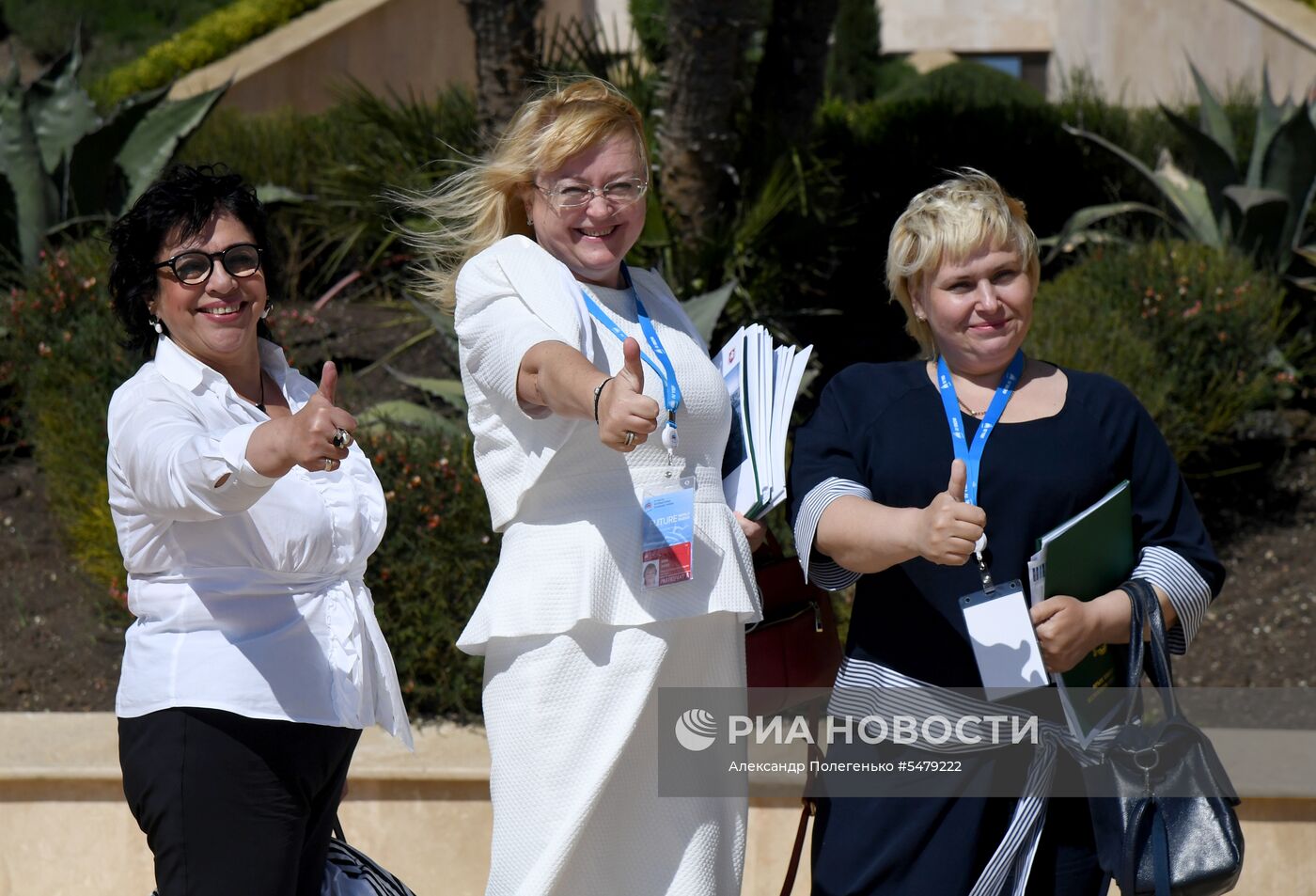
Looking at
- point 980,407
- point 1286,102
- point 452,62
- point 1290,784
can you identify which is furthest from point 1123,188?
point 452,62

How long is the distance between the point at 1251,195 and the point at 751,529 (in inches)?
172

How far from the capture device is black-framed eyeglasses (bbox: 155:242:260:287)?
2.47m

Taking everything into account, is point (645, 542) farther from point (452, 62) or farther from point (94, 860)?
point (452, 62)

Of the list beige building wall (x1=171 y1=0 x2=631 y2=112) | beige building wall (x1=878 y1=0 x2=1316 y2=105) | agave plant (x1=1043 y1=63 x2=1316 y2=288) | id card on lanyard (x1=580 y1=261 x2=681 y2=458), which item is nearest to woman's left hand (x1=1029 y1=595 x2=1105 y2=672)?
id card on lanyard (x1=580 y1=261 x2=681 y2=458)

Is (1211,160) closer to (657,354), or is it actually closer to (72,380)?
(657,354)

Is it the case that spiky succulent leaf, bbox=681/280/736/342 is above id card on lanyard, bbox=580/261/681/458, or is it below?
below

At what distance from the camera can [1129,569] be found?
246 centimetres

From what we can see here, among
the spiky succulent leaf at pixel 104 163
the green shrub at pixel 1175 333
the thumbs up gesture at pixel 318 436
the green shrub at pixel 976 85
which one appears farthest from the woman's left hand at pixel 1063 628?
the green shrub at pixel 976 85

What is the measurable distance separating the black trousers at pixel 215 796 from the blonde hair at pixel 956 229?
134 centimetres

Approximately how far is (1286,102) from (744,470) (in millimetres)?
5256

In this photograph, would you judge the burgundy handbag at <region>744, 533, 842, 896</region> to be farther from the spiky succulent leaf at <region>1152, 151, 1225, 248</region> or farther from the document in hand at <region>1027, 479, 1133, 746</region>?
the spiky succulent leaf at <region>1152, 151, 1225, 248</region>

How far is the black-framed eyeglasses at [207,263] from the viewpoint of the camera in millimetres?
2467

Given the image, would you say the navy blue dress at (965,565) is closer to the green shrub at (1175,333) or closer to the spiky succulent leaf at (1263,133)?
the green shrub at (1175,333)

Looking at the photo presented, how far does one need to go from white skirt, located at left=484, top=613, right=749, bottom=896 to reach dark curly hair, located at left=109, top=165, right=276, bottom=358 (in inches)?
34.6
